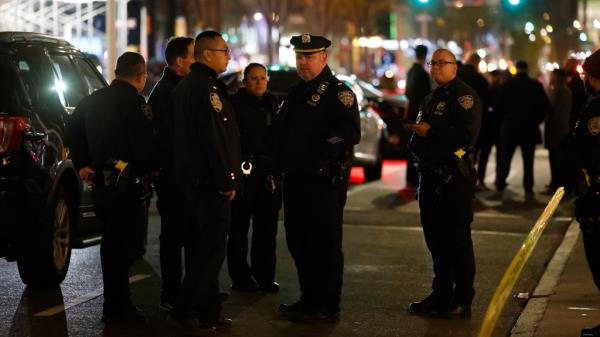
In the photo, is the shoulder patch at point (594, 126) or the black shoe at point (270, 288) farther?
the black shoe at point (270, 288)

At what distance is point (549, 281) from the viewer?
10.4m

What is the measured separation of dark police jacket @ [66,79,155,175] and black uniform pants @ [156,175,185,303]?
17.1 inches

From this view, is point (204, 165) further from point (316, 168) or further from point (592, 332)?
point (592, 332)

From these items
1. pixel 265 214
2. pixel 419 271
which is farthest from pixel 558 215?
pixel 265 214

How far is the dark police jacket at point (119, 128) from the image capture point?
8.17 m

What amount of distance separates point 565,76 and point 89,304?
10.1 meters

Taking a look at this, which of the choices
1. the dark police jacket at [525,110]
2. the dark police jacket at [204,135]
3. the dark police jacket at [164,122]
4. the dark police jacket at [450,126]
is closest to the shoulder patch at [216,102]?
the dark police jacket at [204,135]

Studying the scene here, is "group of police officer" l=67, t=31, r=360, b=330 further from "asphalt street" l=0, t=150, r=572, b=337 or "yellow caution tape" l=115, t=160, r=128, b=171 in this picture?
"asphalt street" l=0, t=150, r=572, b=337

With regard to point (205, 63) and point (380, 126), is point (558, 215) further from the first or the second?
point (205, 63)

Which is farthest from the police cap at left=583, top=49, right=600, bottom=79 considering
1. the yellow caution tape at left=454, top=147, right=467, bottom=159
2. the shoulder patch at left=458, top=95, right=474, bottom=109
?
the yellow caution tape at left=454, top=147, right=467, bottom=159

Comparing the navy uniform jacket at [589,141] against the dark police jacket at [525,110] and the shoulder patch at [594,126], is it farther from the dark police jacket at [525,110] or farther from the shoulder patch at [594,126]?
the dark police jacket at [525,110]

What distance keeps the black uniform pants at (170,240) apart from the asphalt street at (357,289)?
0.63ft

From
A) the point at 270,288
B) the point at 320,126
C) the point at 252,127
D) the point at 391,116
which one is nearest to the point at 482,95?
the point at 391,116

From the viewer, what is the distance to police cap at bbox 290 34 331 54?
8523 millimetres
